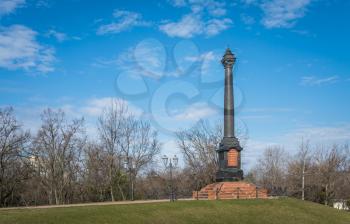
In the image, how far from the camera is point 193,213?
84.4 feet

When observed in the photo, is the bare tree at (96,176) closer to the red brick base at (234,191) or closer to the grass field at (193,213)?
the red brick base at (234,191)

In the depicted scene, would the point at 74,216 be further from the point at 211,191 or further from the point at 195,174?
the point at 195,174

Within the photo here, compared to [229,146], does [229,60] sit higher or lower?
higher

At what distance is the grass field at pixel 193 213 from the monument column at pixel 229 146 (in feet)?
19.3

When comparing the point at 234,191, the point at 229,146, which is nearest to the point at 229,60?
the point at 229,146

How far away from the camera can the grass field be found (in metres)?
21.6

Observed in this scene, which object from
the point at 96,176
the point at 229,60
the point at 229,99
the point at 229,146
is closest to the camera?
the point at 229,146

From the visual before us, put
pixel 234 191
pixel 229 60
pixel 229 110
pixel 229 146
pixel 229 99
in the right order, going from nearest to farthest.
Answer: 1. pixel 234 191
2. pixel 229 146
3. pixel 229 110
4. pixel 229 99
5. pixel 229 60

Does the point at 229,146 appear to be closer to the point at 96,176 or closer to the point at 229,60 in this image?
the point at 229,60

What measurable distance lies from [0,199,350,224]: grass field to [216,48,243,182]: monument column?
232 inches

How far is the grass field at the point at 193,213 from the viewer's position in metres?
21.6

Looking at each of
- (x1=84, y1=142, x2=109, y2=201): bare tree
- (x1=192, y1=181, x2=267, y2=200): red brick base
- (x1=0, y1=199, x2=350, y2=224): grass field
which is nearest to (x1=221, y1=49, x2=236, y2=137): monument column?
(x1=192, y1=181, x2=267, y2=200): red brick base

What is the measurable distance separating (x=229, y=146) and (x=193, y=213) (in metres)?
11.5

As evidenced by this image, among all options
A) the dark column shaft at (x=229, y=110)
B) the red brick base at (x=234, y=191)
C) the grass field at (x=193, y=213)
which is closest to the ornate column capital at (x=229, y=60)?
the dark column shaft at (x=229, y=110)
